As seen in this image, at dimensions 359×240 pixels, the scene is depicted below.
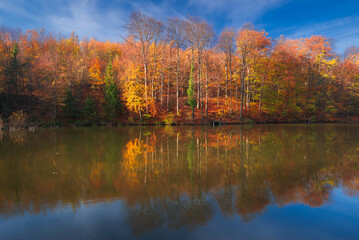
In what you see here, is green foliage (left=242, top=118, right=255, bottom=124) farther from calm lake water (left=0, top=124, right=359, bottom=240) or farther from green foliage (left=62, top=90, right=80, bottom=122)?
calm lake water (left=0, top=124, right=359, bottom=240)

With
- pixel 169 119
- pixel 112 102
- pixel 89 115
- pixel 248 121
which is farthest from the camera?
pixel 248 121

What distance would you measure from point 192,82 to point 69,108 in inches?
692

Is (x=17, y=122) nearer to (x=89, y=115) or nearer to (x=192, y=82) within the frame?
(x=89, y=115)

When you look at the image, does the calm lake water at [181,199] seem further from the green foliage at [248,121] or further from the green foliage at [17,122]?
the green foliage at [248,121]

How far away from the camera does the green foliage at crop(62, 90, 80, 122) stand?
2973 centimetres

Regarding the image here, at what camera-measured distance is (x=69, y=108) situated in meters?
29.8

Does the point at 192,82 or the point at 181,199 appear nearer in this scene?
the point at 181,199

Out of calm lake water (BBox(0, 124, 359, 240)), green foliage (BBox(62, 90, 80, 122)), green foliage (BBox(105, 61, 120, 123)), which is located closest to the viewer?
calm lake water (BBox(0, 124, 359, 240))

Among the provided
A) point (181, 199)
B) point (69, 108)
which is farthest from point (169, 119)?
point (181, 199)

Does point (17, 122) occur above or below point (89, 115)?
below

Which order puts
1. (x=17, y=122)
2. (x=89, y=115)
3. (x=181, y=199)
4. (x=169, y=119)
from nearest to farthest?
(x=181, y=199)
(x=17, y=122)
(x=169, y=119)
(x=89, y=115)

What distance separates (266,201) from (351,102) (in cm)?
4428

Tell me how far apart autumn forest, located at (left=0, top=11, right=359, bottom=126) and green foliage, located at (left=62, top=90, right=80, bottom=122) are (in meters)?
0.12

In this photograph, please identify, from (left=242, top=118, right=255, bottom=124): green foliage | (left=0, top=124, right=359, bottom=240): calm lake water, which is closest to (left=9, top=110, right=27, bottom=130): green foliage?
(left=0, top=124, right=359, bottom=240): calm lake water
